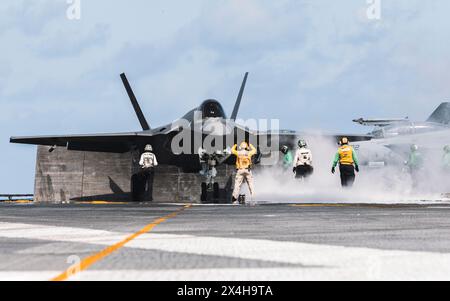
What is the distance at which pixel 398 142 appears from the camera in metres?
35.0

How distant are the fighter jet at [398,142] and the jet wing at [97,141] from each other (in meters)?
11.2

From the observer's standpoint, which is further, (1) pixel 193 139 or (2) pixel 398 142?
(2) pixel 398 142

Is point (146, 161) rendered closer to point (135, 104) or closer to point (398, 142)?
point (135, 104)

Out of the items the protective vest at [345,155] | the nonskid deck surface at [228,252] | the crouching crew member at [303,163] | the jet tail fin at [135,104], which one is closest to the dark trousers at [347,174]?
the protective vest at [345,155]

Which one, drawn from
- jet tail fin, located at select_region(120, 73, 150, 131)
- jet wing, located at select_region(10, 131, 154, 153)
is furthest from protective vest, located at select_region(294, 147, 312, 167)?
jet tail fin, located at select_region(120, 73, 150, 131)

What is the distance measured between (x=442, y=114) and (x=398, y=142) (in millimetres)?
15926

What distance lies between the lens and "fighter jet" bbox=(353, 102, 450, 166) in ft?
107

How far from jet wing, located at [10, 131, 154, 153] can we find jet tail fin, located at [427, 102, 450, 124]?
2779cm

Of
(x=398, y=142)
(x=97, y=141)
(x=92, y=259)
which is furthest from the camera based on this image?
(x=398, y=142)

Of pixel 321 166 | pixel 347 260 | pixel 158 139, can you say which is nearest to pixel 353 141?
pixel 321 166

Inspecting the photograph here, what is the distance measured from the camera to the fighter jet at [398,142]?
3253 centimetres

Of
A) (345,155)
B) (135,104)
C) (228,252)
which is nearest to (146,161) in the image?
(345,155)

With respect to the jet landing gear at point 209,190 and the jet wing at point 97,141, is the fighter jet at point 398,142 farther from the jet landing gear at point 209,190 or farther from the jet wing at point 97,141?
→ the jet wing at point 97,141
